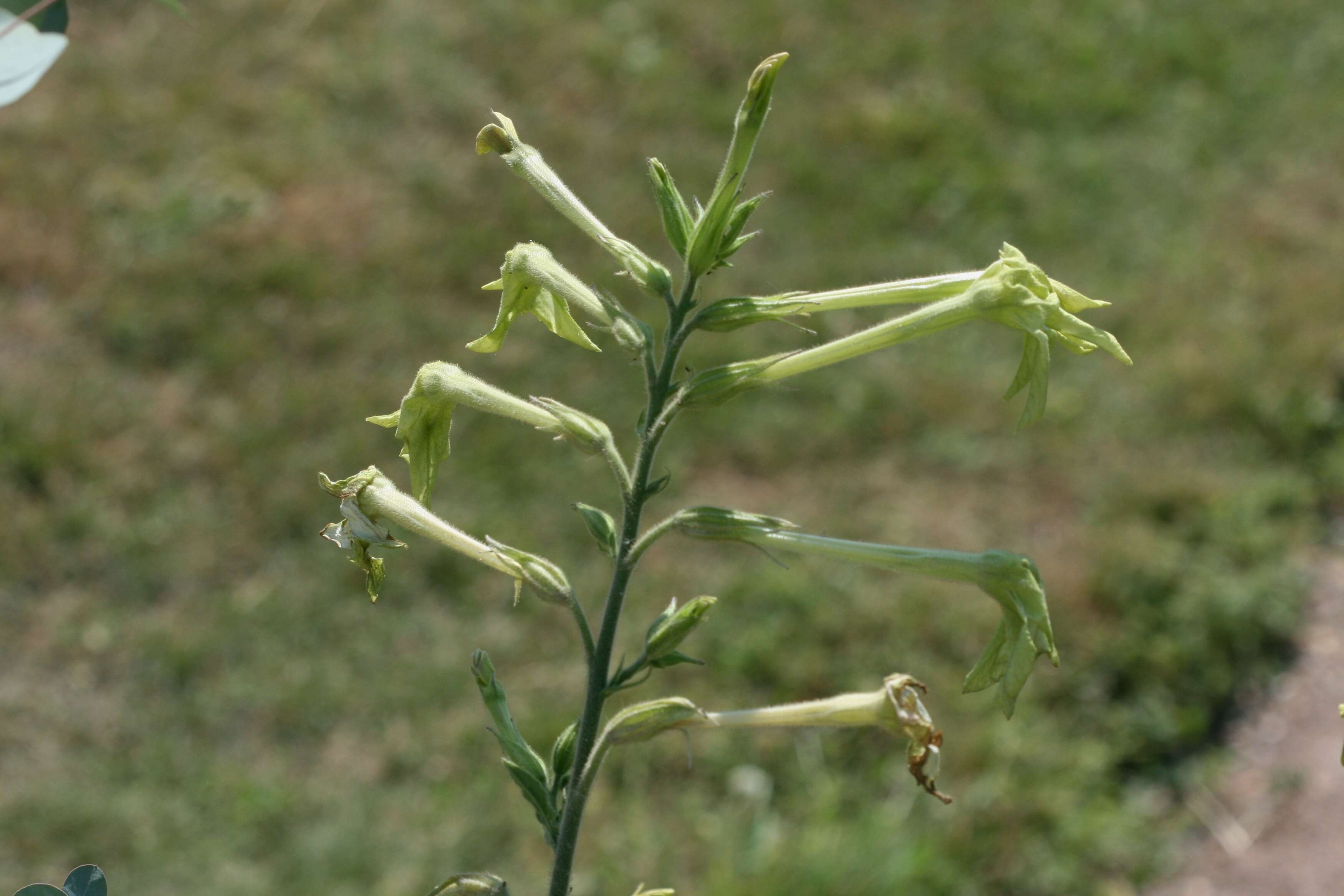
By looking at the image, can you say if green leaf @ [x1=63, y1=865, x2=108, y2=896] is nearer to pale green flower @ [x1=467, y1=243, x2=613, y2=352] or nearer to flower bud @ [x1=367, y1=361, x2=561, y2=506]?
flower bud @ [x1=367, y1=361, x2=561, y2=506]

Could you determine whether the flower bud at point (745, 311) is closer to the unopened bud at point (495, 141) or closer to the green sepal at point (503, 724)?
the unopened bud at point (495, 141)

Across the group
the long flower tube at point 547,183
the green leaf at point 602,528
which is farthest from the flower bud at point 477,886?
the long flower tube at point 547,183

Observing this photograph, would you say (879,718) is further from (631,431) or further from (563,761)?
(631,431)

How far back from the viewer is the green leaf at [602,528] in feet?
5.20

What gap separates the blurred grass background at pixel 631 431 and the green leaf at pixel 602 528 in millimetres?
2487

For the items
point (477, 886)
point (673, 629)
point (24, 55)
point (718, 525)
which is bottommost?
point (477, 886)

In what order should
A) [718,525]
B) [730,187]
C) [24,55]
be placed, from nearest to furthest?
1. [24,55]
2. [730,187]
3. [718,525]

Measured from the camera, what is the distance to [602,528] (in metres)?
1.60

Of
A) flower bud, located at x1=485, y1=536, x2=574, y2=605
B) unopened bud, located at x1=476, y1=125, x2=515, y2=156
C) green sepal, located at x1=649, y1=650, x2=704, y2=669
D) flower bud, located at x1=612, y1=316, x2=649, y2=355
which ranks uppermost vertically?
unopened bud, located at x1=476, y1=125, x2=515, y2=156

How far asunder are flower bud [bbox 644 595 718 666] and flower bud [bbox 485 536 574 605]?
116mm

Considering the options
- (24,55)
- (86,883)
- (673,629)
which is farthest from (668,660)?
(24,55)

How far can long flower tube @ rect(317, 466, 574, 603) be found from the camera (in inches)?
62.9

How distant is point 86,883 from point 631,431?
418cm

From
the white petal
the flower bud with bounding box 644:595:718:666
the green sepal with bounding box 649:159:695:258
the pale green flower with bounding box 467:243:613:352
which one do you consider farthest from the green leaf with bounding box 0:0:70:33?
the flower bud with bounding box 644:595:718:666
